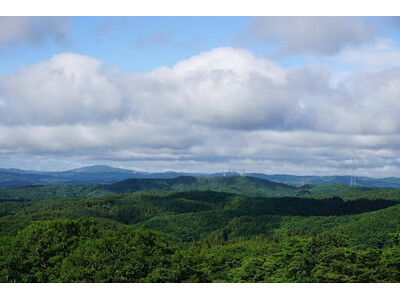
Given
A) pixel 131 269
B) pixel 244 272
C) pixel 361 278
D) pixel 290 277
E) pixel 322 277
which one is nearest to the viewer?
pixel 131 269

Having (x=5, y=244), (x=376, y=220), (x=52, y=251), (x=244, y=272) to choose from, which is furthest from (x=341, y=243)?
(x=376, y=220)

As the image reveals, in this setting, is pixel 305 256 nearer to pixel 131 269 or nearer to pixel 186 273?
pixel 186 273

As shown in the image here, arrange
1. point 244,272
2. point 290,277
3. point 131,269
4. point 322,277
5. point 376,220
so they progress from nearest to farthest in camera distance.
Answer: point 131,269 < point 322,277 < point 290,277 < point 244,272 < point 376,220

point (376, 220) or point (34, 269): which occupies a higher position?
point (34, 269)

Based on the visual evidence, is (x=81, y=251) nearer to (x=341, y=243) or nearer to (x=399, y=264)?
(x=399, y=264)

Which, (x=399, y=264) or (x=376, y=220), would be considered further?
(x=376, y=220)

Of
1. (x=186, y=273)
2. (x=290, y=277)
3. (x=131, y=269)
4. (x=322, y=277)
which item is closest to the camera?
(x=131, y=269)

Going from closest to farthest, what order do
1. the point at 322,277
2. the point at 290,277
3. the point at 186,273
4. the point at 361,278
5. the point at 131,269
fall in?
the point at 131,269 → the point at 186,273 → the point at 361,278 → the point at 322,277 → the point at 290,277

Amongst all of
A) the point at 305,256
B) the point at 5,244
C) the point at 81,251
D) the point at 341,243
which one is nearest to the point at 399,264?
the point at 305,256

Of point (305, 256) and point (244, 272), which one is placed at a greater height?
point (305, 256)
